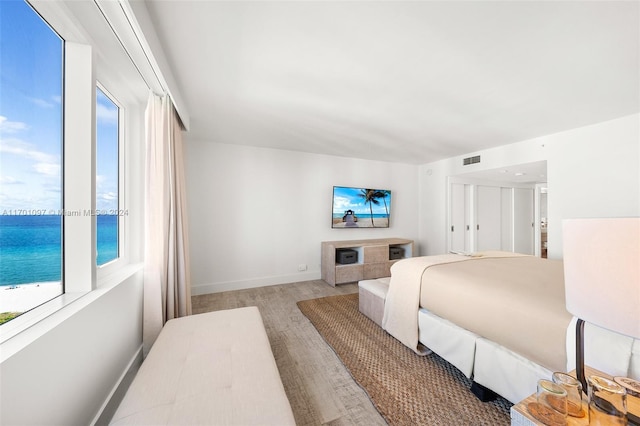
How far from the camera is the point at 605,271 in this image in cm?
63

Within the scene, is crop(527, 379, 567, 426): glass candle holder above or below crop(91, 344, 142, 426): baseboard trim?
above

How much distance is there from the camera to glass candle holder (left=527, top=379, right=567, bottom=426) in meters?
0.78

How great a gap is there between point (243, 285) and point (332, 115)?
9.21 feet

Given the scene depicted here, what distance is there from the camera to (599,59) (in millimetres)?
1596

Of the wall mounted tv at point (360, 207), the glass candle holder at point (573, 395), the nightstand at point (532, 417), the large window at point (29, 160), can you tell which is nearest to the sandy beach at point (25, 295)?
the large window at point (29, 160)

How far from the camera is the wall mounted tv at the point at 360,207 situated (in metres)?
4.17

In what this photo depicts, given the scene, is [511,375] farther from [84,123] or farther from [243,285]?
[243,285]

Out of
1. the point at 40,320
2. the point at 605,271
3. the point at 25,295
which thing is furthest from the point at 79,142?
the point at 605,271

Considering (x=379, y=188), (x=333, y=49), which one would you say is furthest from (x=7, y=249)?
(x=379, y=188)

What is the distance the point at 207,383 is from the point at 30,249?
3.33 ft

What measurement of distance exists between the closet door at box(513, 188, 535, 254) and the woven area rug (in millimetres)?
4765

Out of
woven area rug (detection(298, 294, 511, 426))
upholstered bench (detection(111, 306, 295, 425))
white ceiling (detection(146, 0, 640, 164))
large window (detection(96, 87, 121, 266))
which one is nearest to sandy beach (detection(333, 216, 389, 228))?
white ceiling (detection(146, 0, 640, 164))

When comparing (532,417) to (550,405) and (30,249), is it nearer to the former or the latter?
(550,405)

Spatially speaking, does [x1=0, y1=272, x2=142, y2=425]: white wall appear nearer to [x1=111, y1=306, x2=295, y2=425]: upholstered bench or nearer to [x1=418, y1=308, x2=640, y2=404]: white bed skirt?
[x1=111, y1=306, x2=295, y2=425]: upholstered bench
